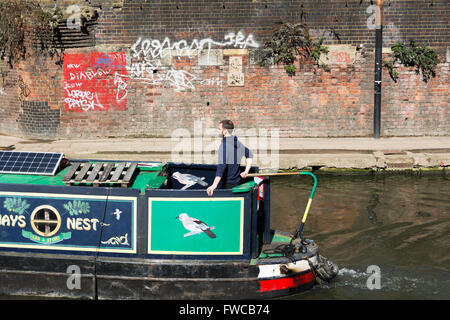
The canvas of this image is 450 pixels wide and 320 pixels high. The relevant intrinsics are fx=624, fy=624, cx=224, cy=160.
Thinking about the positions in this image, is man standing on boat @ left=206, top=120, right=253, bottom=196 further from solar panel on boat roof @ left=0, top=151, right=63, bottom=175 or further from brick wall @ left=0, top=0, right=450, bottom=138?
brick wall @ left=0, top=0, right=450, bottom=138

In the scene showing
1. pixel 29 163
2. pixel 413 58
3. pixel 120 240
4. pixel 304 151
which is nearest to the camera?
pixel 120 240

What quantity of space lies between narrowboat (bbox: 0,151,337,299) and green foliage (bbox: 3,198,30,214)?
1 cm

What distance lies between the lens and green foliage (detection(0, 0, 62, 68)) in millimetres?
16156

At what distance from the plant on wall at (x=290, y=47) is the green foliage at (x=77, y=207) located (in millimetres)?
9576

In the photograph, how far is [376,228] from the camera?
1077cm

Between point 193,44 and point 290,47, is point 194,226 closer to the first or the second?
point 193,44

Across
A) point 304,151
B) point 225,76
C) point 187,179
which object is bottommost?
point 187,179

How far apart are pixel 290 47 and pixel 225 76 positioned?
1.87 meters

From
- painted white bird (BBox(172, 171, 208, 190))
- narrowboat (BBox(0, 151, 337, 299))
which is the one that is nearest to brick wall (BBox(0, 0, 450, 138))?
painted white bird (BBox(172, 171, 208, 190))

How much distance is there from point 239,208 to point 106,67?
9918mm

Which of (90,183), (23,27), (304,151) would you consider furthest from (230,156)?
(23,27)

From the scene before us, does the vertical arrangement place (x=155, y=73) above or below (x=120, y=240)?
above

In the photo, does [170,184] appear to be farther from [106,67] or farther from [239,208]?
[106,67]
